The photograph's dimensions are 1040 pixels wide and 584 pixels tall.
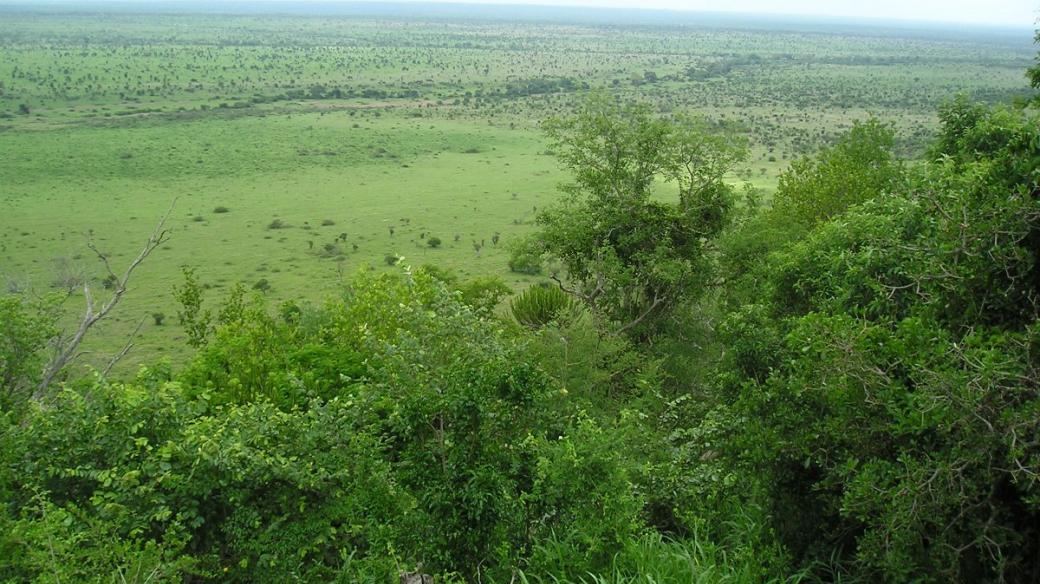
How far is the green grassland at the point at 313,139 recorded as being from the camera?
131 feet

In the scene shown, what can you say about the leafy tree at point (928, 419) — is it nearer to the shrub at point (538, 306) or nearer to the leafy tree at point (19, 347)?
the leafy tree at point (19, 347)

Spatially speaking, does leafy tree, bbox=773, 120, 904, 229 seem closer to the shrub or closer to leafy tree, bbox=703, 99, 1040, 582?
the shrub

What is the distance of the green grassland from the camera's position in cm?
3988

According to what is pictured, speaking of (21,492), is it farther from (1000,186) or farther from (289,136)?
(289,136)

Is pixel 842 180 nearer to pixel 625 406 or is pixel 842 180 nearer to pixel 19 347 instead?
pixel 625 406

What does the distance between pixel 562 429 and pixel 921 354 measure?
3.07 m

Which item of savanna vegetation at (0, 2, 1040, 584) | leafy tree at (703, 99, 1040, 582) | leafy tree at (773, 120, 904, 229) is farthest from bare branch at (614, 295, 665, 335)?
leafy tree at (703, 99, 1040, 582)

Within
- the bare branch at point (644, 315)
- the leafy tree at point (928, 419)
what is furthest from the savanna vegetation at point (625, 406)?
the bare branch at point (644, 315)

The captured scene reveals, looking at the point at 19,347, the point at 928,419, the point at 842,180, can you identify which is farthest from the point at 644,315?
the point at 928,419

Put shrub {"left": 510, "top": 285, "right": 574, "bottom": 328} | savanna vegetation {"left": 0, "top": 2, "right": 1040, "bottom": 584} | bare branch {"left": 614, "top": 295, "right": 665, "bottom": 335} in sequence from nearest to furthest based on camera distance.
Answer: savanna vegetation {"left": 0, "top": 2, "right": 1040, "bottom": 584}, bare branch {"left": 614, "top": 295, "right": 665, "bottom": 335}, shrub {"left": 510, "top": 285, "right": 574, "bottom": 328}

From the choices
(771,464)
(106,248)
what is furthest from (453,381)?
(106,248)

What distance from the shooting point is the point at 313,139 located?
2618 inches

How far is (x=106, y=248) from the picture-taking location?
133 feet

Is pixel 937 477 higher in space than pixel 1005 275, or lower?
lower
